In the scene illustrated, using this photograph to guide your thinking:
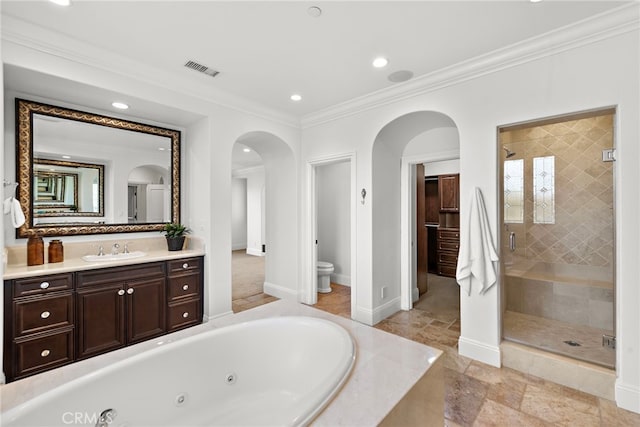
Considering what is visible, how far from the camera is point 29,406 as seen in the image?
1266mm

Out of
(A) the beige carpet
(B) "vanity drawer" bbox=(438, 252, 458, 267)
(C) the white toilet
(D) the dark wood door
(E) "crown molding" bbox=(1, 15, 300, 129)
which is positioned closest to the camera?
(E) "crown molding" bbox=(1, 15, 300, 129)

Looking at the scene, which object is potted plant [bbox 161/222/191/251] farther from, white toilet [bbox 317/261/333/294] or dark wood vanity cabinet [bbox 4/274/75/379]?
white toilet [bbox 317/261/333/294]

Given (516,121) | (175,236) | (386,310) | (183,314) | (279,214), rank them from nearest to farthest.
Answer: (516,121) → (183,314) → (175,236) → (386,310) → (279,214)

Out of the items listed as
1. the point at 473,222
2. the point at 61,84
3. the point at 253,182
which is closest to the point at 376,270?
the point at 473,222

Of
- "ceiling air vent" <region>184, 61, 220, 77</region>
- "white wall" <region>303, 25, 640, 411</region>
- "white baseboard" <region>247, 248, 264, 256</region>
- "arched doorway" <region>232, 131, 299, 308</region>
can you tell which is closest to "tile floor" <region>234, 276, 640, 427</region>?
"white wall" <region>303, 25, 640, 411</region>

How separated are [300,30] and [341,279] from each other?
157 inches

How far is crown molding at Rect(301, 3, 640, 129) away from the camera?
196 cm

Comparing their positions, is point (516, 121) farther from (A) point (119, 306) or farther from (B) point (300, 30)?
(A) point (119, 306)

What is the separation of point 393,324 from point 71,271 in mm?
3206

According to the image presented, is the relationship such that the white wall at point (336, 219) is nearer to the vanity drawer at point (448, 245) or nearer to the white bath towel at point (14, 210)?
the vanity drawer at point (448, 245)

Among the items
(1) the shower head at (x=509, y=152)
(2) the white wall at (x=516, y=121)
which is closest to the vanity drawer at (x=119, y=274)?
(2) the white wall at (x=516, y=121)

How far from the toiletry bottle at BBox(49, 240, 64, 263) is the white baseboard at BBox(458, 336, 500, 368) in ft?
12.4

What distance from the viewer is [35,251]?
2.50m

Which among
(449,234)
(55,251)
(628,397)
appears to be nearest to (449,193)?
(449,234)
